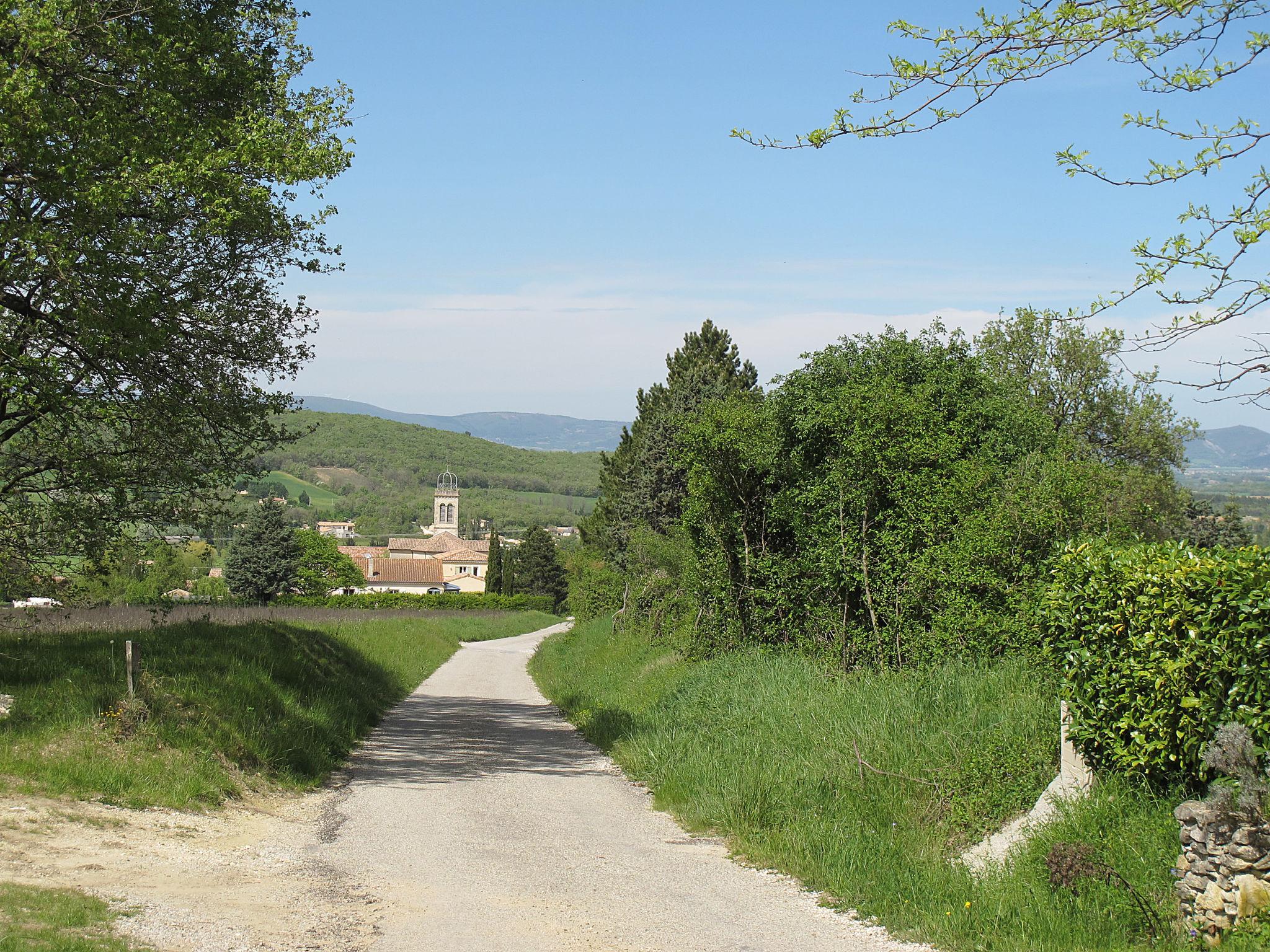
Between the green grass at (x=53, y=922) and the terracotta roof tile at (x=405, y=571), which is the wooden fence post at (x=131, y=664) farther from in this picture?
the terracotta roof tile at (x=405, y=571)

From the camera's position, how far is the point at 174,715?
11102 millimetres

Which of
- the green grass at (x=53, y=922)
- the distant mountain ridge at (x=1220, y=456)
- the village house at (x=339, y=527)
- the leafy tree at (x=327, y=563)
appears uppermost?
the distant mountain ridge at (x=1220, y=456)

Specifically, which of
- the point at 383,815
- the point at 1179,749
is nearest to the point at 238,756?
the point at 383,815

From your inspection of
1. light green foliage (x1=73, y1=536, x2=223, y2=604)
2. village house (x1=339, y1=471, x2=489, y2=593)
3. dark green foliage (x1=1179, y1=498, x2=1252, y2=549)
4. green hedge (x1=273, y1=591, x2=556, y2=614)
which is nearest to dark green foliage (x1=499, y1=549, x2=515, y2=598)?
green hedge (x1=273, y1=591, x2=556, y2=614)

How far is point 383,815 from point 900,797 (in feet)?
15.9

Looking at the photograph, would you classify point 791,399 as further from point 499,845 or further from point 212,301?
point 499,845

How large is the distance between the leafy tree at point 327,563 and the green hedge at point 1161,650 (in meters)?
80.3

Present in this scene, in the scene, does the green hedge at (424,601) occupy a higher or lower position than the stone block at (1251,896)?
lower

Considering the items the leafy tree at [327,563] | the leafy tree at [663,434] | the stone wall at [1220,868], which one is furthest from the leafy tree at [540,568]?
the stone wall at [1220,868]

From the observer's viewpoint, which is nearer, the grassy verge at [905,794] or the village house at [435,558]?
the grassy verge at [905,794]

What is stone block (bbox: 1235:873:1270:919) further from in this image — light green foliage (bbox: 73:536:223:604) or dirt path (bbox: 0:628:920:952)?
light green foliage (bbox: 73:536:223:604)

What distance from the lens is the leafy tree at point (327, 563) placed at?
89.9 meters

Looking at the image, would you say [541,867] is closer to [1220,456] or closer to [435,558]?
[1220,456]

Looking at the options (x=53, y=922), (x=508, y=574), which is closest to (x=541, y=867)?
(x=53, y=922)
